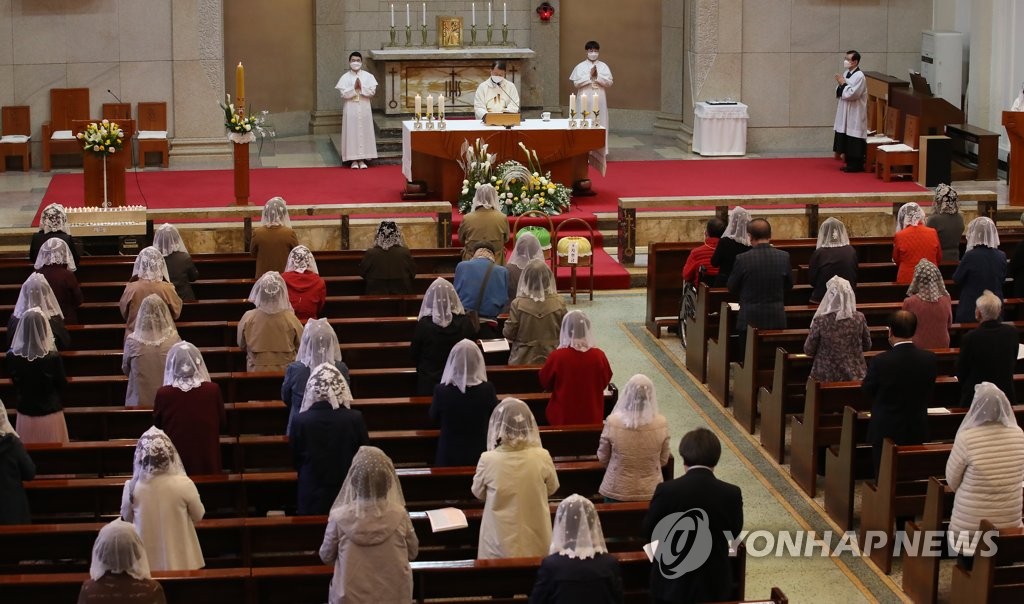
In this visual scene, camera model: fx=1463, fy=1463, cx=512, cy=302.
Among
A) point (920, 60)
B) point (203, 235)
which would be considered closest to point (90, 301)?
point (203, 235)

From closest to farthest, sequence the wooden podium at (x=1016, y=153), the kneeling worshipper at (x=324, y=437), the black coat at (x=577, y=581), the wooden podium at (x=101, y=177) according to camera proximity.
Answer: the black coat at (x=577, y=581), the kneeling worshipper at (x=324, y=437), the wooden podium at (x=101, y=177), the wooden podium at (x=1016, y=153)

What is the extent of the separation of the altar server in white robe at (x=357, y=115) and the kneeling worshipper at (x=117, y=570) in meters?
14.8

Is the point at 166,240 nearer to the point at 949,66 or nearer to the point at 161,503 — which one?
the point at 161,503

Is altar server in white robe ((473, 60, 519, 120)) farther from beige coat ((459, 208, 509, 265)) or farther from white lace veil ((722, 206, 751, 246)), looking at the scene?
white lace veil ((722, 206, 751, 246))

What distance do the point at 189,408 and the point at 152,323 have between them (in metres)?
1.31

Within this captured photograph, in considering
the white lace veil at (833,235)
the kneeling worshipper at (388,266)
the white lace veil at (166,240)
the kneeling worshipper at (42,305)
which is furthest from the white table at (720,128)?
the kneeling worshipper at (42,305)

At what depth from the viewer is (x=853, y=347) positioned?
976 cm

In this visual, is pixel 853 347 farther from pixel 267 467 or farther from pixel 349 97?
pixel 349 97

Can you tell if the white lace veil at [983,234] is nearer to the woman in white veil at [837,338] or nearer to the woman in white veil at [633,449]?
the woman in white veil at [837,338]

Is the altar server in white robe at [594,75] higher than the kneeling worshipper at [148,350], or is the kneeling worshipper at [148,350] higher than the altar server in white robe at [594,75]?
the altar server in white robe at [594,75]

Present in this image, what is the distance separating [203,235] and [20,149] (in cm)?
558

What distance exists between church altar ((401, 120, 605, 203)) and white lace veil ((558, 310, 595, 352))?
28.8 ft

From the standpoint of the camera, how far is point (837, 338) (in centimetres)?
970

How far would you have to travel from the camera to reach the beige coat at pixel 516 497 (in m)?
7.08
